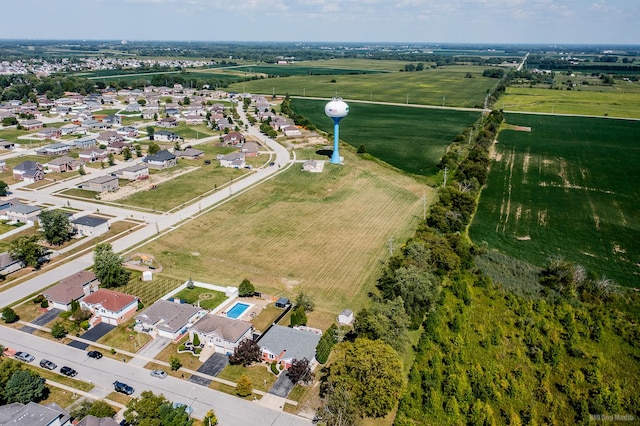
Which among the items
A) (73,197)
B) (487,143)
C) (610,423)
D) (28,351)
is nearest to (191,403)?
(28,351)

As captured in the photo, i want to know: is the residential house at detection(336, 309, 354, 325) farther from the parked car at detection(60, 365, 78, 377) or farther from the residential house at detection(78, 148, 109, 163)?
the residential house at detection(78, 148, 109, 163)

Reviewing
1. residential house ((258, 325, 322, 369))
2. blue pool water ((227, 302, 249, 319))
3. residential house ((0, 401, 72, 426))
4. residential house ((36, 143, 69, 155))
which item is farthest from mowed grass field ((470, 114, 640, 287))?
residential house ((36, 143, 69, 155))

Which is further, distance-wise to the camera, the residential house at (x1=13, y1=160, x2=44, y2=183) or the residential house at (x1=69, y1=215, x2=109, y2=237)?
the residential house at (x1=13, y1=160, x2=44, y2=183)

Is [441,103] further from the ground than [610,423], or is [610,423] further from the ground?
[441,103]

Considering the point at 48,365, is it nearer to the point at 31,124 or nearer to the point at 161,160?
the point at 161,160

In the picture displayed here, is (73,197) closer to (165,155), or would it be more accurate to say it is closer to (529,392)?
(165,155)

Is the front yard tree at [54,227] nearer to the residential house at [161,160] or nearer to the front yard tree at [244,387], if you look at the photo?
the residential house at [161,160]

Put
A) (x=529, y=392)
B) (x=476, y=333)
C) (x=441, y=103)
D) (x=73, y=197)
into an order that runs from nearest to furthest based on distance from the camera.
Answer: (x=529, y=392)
(x=476, y=333)
(x=73, y=197)
(x=441, y=103)
